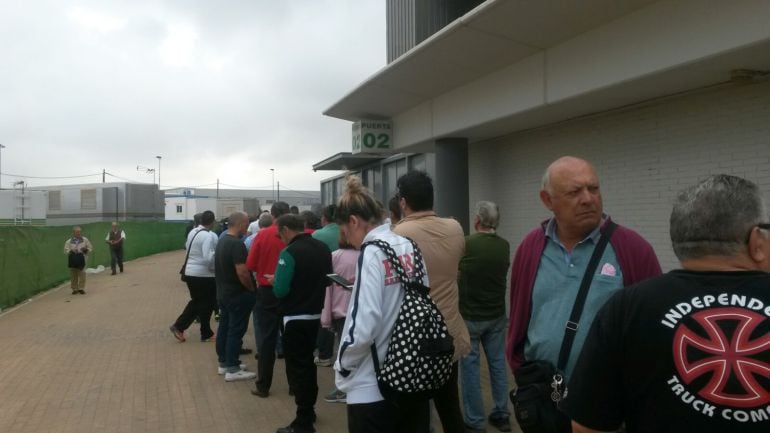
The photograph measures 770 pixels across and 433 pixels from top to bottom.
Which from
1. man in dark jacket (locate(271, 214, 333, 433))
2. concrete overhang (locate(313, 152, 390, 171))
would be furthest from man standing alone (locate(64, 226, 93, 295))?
man in dark jacket (locate(271, 214, 333, 433))

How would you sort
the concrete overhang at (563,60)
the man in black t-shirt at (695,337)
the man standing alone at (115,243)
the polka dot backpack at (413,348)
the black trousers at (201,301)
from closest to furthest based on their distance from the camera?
the man in black t-shirt at (695,337), the polka dot backpack at (413,348), the concrete overhang at (563,60), the black trousers at (201,301), the man standing alone at (115,243)

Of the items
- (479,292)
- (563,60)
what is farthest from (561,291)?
(563,60)

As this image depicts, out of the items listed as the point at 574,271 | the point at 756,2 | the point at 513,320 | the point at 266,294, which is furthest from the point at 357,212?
the point at 756,2

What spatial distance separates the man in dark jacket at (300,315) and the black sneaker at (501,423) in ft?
5.33

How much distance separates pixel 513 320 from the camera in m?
2.67

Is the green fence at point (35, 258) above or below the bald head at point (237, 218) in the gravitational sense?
below

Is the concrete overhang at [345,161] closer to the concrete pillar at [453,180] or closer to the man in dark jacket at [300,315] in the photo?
the concrete pillar at [453,180]

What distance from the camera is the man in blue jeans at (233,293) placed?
679 cm

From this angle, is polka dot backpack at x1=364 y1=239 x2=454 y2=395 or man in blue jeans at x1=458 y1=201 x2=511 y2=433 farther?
man in blue jeans at x1=458 y1=201 x2=511 y2=433

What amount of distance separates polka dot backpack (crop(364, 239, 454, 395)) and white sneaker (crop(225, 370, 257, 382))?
15.3 feet

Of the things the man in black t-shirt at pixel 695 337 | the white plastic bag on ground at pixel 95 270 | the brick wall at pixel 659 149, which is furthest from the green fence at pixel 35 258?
the man in black t-shirt at pixel 695 337

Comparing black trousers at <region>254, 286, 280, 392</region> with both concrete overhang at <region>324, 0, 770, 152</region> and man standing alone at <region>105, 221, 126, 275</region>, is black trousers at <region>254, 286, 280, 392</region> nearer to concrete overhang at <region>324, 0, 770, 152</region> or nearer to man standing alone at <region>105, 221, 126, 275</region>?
concrete overhang at <region>324, 0, 770, 152</region>

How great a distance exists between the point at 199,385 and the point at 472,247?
3920 mm

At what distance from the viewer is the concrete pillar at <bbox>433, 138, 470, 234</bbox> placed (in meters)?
9.65
